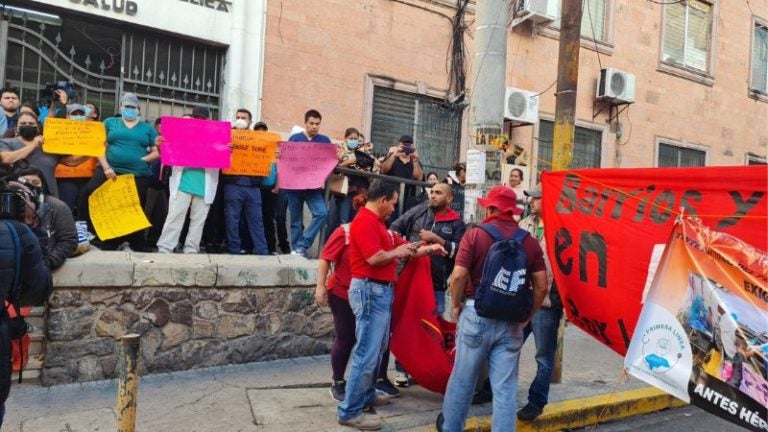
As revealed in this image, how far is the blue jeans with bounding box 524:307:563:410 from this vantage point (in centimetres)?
479

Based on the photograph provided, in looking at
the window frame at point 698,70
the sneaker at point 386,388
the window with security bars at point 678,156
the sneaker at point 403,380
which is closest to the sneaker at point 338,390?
the sneaker at point 386,388

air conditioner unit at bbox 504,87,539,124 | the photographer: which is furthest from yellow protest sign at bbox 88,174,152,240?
air conditioner unit at bbox 504,87,539,124

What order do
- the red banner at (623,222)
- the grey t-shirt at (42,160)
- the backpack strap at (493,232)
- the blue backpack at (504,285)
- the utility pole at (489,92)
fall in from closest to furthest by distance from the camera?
the red banner at (623,222), the blue backpack at (504,285), the backpack strap at (493,232), the utility pole at (489,92), the grey t-shirt at (42,160)

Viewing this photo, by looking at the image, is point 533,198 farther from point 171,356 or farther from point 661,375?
point 171,356

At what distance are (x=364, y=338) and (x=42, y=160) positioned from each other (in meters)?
3.83

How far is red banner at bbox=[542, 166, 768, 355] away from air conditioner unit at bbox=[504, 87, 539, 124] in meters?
7.29

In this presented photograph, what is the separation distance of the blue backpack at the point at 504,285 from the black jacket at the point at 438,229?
125 centimetres

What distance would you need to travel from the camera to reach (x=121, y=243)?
6.23m

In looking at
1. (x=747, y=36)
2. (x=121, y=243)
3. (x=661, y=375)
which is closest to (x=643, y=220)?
(x=661, y=375)

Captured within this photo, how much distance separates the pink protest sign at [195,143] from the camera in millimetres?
6121

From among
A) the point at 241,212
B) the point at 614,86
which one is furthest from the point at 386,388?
the point at 614,86

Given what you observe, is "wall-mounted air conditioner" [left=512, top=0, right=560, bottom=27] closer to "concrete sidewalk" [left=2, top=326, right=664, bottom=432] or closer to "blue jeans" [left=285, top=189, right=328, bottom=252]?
"blue jeans" [left=285, top=189, right=328, bottom=252]

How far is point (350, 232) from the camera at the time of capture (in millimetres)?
4469

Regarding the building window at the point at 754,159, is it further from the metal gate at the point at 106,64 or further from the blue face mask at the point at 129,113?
the blue face mask at the point at 129,113
